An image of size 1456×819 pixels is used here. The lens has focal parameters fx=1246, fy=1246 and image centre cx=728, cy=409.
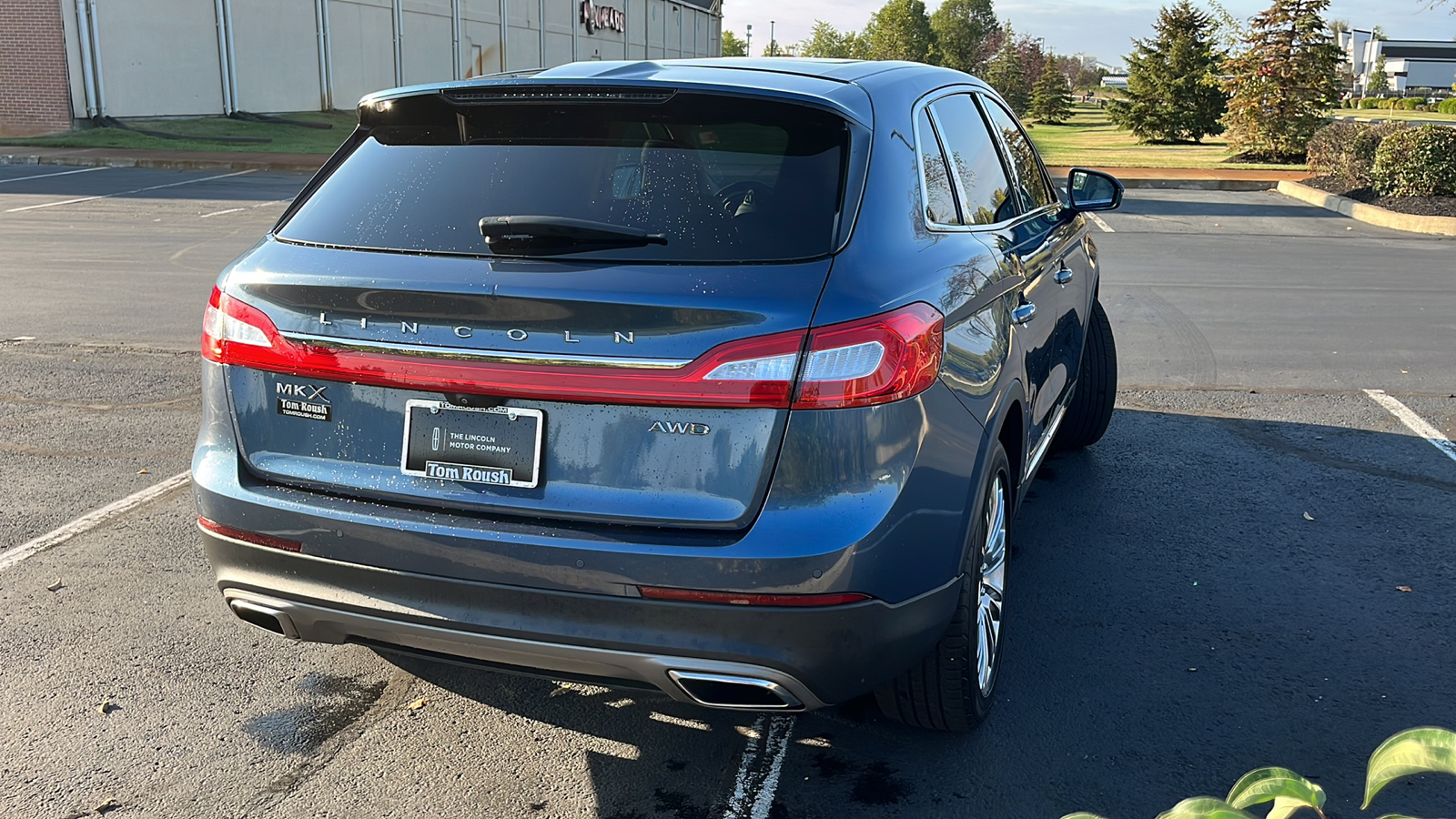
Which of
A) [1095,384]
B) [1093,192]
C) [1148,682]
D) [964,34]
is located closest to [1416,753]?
[1148,682]

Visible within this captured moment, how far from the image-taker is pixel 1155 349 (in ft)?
28.6

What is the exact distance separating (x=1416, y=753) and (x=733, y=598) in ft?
5.49

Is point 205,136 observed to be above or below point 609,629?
below

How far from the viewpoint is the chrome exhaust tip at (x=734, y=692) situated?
2689mm

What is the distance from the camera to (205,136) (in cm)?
2911

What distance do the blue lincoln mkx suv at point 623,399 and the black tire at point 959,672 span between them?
0.01 metres

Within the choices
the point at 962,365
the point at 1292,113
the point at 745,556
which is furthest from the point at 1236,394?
the point at 1292,113

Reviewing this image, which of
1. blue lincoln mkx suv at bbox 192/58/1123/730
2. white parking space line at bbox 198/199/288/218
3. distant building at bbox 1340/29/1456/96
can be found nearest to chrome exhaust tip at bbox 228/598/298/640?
blue lincoln mkx suv at bbox 192/58/1123/730

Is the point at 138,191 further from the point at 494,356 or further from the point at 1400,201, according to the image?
the point at 1400,201

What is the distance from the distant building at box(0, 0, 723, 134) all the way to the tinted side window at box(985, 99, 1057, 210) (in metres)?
29.4

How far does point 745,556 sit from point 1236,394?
563 cm

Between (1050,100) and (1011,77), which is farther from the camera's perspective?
(1011,77)

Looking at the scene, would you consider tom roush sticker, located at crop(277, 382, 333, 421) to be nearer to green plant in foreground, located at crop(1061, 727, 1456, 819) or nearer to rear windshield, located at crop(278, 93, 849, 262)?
rear windshield, located at crop(278, 93, 849, 262)

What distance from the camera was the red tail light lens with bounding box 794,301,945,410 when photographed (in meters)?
2.61
